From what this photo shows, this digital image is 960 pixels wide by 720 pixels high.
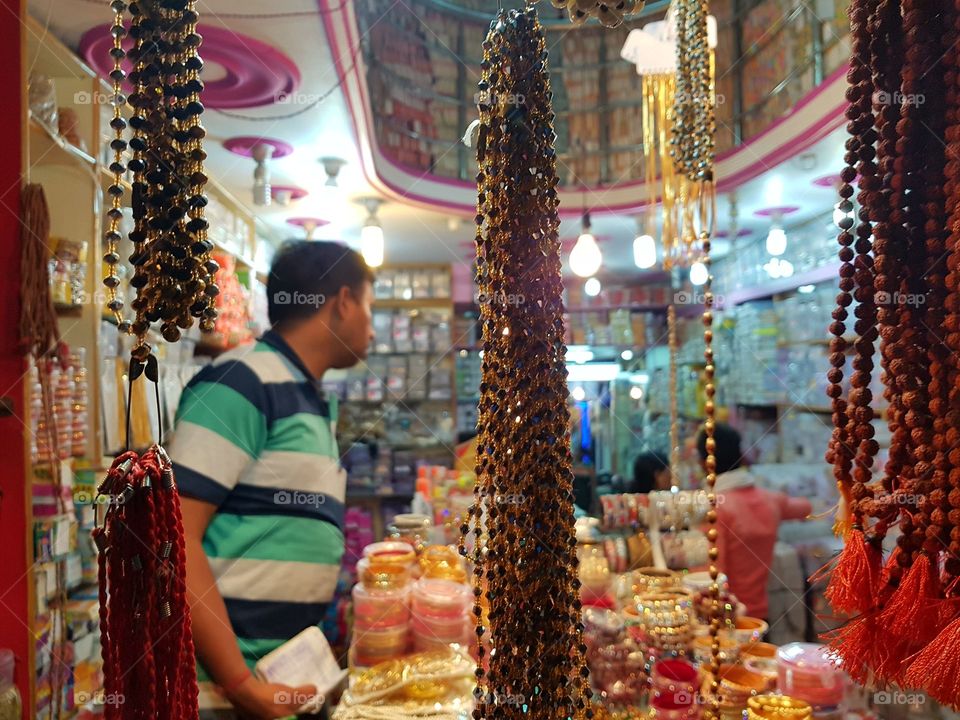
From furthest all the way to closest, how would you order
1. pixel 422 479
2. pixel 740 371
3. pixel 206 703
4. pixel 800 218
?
pixel 740 371 < pixel 800 218 < pixel 422 479 < pixel 206 703

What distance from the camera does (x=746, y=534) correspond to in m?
2.66

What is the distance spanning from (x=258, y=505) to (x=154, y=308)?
2.67 feet

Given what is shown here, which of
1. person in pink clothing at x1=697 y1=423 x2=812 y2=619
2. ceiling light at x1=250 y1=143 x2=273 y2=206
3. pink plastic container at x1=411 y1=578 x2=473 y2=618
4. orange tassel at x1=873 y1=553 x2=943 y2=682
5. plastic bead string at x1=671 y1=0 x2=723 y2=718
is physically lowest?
person in pink clothing at x1=697 y1=423 x2=812 y2=619

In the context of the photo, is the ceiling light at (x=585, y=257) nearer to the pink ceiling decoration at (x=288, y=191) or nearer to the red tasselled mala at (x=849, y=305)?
the pink ceiling decoration at (x=288, y=191)

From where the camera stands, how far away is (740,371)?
17.3 feet

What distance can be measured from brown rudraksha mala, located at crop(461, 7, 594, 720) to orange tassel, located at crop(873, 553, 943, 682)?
1.10 ft

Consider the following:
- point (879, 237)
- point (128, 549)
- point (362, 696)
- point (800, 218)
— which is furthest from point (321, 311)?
point (800, 218)

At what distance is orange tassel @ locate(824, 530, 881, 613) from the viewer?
2.36 feet

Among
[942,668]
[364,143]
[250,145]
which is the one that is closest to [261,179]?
[250,145]

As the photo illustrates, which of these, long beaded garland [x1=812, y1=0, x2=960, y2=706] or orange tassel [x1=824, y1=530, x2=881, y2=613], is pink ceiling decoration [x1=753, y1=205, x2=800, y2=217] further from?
orange tassel [x1=824, y1=530, x2=881, y2=613]

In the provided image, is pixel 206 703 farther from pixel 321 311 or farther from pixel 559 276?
pixel 559 276

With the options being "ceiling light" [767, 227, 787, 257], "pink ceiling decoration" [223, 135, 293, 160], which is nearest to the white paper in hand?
"pink ceiling decoration" [223, 135, 293, 160]

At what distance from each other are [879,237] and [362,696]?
1151 mm

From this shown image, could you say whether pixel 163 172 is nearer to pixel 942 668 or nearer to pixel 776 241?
pixel 942 668
